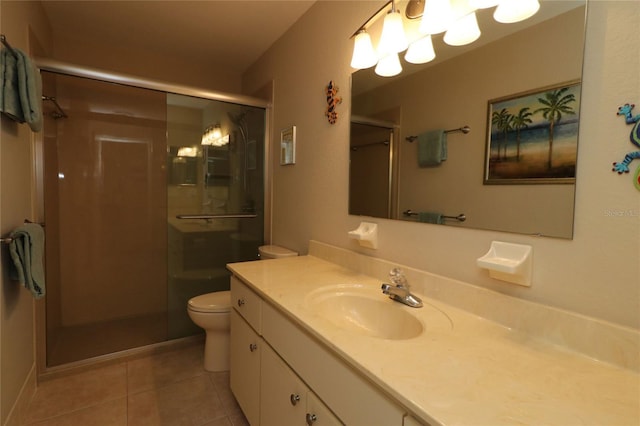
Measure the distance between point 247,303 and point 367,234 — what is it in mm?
631

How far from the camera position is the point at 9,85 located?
123cm

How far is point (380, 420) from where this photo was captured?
66cm

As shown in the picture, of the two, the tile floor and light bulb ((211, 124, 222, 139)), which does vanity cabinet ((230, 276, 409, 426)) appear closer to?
the tile floor

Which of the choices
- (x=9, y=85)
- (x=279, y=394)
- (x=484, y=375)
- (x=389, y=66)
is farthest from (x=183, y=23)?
(x=484, y=375)

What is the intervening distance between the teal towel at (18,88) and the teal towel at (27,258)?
0.50 meters

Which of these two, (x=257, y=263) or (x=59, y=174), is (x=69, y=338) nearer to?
(x=59, y=174)

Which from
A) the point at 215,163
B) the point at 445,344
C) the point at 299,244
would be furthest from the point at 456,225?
the point at 215,163

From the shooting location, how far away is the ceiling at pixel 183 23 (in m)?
1.90

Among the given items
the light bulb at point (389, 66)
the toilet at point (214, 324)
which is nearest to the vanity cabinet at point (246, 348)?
the toilet at point (214, 324)

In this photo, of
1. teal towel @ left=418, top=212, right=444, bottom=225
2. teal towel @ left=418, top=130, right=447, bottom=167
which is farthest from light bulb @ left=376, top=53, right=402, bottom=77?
teal towel @ left=418, top=212, right=444, bottom=225

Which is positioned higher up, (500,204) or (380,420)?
(500,204)

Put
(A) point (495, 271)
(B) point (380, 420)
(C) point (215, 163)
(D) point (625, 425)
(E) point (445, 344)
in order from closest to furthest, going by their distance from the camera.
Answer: (D) point (625, 425) < (B) point (380, 420) < (E) point (445, 344) < (A) point (495, 271) < (C) point (215, 163)

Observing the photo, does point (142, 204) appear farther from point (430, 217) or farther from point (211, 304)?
point (430, 217)

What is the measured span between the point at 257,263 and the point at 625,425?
139 cm
